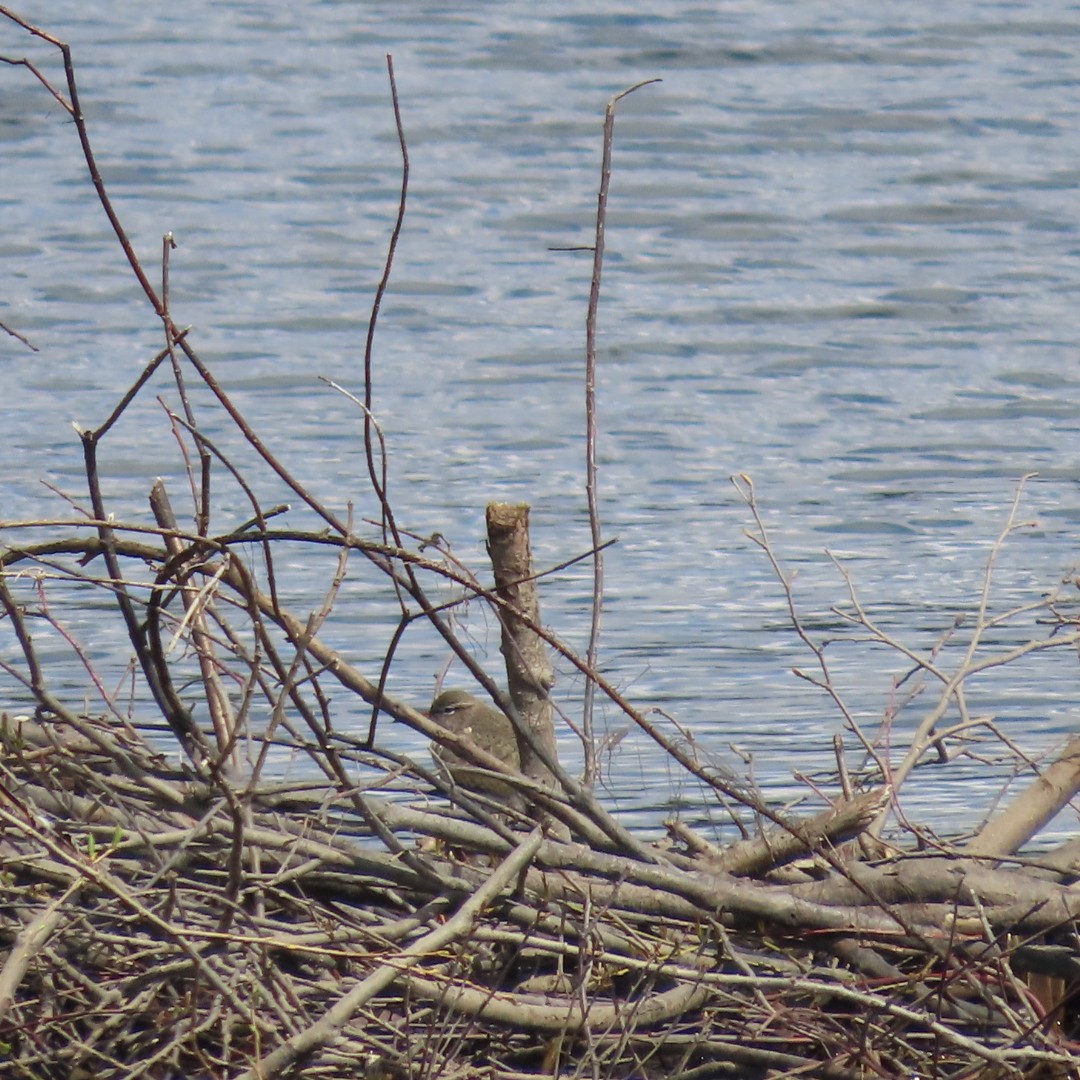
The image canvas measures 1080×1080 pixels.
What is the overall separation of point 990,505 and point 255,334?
5.23 m

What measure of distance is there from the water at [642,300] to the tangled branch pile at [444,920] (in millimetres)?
2569

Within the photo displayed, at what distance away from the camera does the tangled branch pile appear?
481cm

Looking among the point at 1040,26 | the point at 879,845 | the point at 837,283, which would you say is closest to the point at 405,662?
the point at 879,845

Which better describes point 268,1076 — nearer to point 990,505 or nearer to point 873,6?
point 990,505

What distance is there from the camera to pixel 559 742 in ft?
28.0

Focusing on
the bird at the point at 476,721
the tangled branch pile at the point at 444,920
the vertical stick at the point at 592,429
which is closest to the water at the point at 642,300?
the bird at the point at 476,721

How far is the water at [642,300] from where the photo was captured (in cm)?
1043

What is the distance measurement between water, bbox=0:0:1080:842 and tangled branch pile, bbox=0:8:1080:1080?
257cm

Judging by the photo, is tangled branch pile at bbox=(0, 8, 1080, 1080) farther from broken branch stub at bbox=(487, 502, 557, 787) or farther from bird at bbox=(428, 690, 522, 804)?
bird at bbox=(428, 690, 522, 804)

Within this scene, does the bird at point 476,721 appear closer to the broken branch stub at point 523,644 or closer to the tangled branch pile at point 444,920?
the broken branch stub at point 523,644

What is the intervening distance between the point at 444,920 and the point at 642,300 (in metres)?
11.0

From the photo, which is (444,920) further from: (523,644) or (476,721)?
(476,721)

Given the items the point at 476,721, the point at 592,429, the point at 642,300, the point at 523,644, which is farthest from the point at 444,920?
the point at 642,300

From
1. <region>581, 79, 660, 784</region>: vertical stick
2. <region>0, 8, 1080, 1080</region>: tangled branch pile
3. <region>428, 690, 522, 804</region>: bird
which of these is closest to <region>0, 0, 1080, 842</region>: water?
<region>428, 690, 522, 804</region>: bird
